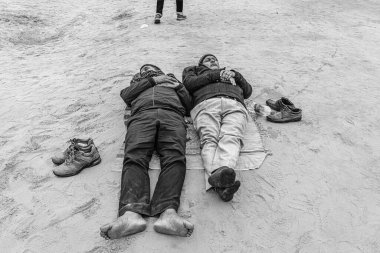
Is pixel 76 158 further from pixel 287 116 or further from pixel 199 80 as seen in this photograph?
pixel 287 116

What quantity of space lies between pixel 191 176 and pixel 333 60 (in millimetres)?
4117

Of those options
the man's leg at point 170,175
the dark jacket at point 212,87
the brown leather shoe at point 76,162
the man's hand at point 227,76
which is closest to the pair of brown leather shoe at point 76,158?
the brown leather shoe at point 76,162

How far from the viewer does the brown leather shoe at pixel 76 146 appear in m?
3.46

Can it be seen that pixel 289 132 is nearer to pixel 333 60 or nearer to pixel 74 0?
pixel 333 60

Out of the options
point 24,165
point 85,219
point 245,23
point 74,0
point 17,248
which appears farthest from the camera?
point 74,0

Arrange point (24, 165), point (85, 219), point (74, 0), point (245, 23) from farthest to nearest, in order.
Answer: point (74, 0) < point (245, 23) < point (24, 165) < point (85, 219)

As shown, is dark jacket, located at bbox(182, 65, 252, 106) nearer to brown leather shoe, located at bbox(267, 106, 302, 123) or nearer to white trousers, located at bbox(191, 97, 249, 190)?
white trousers, located at bbox(191, 97, 249, 190)

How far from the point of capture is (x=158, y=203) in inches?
110

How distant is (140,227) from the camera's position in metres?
2.64

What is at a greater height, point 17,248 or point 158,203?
point 158,203

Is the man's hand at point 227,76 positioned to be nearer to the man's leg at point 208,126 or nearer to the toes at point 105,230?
the man's leg at point 208,126

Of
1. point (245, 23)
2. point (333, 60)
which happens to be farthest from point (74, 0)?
point (333, 60)

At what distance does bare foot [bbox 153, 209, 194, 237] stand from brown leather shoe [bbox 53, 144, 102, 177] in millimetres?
1169

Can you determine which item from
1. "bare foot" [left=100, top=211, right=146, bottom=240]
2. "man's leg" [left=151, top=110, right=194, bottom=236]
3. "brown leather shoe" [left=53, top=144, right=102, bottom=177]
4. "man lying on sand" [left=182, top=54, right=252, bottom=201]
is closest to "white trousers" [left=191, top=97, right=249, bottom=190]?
"man lying on sand" [left=182, top=54, right=252, bottom=201]
